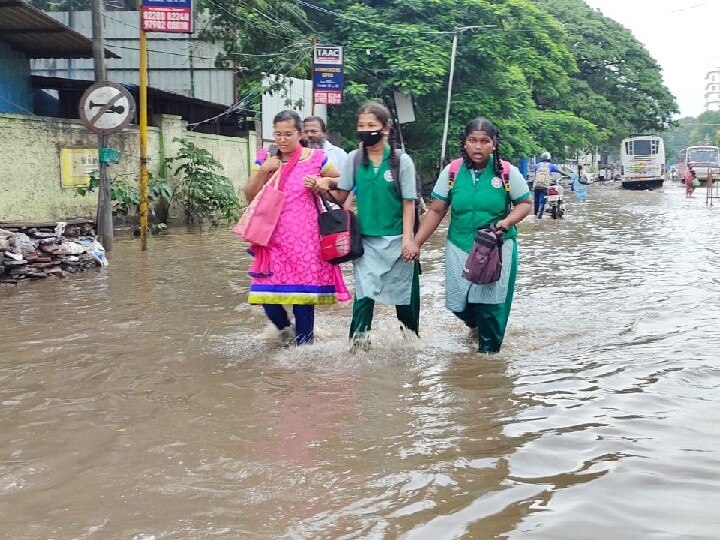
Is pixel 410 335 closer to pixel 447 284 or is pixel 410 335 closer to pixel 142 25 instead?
pixel 447 284

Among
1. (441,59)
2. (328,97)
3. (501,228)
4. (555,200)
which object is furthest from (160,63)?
(501,228)

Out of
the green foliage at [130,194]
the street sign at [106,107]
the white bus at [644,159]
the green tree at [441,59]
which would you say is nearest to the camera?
the street sign at [106,107]

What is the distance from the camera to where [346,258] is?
529cm

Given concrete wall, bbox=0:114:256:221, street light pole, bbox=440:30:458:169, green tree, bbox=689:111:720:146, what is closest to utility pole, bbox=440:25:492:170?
street light pole, bbox=440:30:458:169

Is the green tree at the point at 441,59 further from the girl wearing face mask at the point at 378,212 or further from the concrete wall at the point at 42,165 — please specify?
the girl wearing face mask at the point at 378,212

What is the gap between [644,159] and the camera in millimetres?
43094

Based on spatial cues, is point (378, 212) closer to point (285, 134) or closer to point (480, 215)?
point (480, 215)

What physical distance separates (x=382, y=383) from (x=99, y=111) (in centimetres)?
743

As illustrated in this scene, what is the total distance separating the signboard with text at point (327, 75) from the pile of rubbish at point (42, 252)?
10.2 meters

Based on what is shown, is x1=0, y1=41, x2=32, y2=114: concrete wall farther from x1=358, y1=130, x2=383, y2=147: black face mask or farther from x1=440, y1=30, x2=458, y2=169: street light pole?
x1=440, y1=30, x2=458, y2=169: street light pole

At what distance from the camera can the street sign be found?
10773 millimetres

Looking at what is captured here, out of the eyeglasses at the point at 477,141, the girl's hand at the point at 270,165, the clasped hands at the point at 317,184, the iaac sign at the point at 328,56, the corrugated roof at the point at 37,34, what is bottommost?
the clasped hands at the point at 317,184

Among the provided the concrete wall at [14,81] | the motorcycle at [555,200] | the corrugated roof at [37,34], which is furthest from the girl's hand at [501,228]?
the motorcycle at [555,200]

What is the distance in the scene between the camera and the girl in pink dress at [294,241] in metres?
5.39
